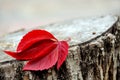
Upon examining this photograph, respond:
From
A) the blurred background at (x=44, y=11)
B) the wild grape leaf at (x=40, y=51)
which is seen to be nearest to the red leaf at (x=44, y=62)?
the wild grape leaf at (x=40, y=51)

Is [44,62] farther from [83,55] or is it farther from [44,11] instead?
[44,11]

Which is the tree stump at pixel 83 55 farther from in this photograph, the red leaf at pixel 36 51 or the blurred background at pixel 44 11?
the blurred background at pixel 44 11

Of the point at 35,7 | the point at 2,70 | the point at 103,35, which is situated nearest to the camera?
the point at 2,70

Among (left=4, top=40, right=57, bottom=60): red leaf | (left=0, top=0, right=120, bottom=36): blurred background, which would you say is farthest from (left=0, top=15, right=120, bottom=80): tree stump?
(left=0, top=0, right=120, bottom=36): blurred background

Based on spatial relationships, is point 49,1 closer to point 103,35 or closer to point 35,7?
point 35,7

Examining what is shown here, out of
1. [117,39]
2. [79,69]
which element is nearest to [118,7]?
[117,39]

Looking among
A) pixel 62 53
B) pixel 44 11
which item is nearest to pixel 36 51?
pixel 62 53
